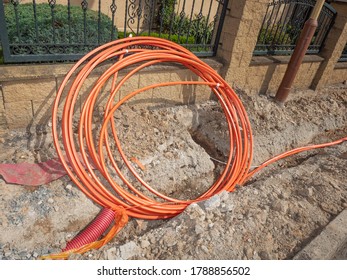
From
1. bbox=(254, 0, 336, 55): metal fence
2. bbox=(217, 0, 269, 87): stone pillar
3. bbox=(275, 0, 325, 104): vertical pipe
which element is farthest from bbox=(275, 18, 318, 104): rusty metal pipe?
bbox=(217, 0, 269, 87): stone pillar

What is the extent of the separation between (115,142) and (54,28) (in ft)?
4.97

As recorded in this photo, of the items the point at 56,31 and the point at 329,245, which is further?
the point at 56,31

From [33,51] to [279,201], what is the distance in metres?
3.30

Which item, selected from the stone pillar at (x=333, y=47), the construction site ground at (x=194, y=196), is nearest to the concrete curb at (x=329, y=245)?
the construction site ground at (x=194, y=196)

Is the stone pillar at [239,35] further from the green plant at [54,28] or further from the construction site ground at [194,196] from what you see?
the green plant at [54,28]

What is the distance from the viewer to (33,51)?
10.1 ft

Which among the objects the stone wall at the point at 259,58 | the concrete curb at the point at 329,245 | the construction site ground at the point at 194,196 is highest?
→ the stone wall at the point at 259,58

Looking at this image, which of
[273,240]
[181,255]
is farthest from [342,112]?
[181,255]

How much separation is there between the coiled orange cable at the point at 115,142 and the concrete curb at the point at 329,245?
110 centimetres

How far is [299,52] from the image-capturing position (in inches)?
181

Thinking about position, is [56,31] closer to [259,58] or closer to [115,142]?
[115,142]

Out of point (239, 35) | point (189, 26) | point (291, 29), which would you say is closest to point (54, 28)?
point (189, 26)

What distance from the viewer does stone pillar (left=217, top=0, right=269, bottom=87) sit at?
154 inches

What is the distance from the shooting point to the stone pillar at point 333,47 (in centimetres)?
547
